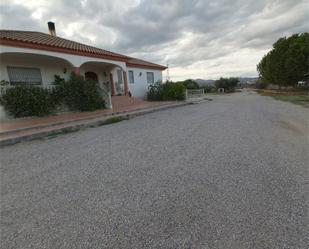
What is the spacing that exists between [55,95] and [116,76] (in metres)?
6.83

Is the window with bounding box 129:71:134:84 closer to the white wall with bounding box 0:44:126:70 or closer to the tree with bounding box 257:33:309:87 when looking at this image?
the white wall with bounding box 0:44:126:70

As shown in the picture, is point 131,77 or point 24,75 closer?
point 24,75

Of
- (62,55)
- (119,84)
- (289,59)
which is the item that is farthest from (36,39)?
(289,59)

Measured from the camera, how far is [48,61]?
434 inches

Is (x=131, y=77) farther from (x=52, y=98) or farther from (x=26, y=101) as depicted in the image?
(x=26, y=101)

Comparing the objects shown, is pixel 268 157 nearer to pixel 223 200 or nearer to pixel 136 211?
pixel 223 200

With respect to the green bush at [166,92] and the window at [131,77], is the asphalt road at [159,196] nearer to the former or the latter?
the window at [131,77]

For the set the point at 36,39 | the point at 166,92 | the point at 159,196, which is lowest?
the point at 159,196

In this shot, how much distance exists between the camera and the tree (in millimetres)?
23625

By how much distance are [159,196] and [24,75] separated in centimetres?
1128

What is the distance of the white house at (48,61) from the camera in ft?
28.7

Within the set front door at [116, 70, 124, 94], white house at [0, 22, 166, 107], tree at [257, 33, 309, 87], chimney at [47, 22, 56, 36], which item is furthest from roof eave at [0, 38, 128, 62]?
tree at [257, 33, 309, 87]

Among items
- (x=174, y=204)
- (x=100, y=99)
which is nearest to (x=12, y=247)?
(x=174, y=204)

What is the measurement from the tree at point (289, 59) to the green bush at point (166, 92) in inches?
663
